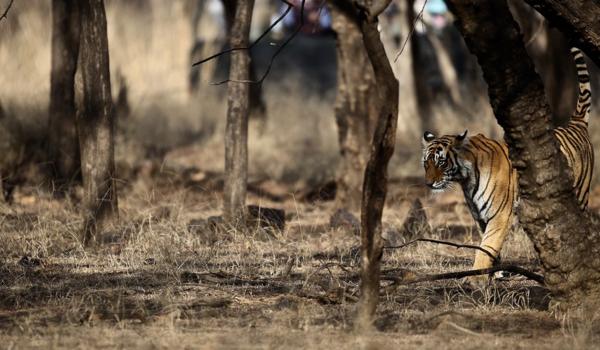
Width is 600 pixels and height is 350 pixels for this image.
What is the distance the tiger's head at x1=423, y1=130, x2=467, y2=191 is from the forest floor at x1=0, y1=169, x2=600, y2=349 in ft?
2.33

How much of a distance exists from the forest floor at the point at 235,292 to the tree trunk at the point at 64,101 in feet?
4.17

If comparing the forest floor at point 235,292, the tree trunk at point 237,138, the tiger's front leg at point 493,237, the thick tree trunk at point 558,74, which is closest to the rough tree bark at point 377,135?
the forest floor at point 235,292

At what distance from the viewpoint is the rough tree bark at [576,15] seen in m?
6.43

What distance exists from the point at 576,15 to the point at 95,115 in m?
4.53

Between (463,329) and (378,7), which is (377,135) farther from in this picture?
(463,329)

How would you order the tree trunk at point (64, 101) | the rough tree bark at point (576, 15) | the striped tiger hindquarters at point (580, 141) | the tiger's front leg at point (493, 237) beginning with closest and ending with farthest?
the rough tree bark at point (576, 15), the tiger's front leg at point (493, 237), the striped tiger hindquarters at point (580, 141), the tree trunk at point (64, 101)

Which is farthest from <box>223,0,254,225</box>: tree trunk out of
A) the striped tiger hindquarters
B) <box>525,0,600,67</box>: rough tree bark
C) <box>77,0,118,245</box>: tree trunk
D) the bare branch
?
the bare branch

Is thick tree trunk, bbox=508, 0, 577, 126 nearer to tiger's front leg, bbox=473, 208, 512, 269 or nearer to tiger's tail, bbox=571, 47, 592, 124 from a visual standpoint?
tiger's tail, bbox=571, 47, 592, 124

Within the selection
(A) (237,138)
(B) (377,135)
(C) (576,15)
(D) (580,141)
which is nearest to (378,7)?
(B) (377,135)

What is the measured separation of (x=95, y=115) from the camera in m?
9.45

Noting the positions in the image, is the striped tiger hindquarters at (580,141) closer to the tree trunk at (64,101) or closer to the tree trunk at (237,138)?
the tree trunk at (237,138)

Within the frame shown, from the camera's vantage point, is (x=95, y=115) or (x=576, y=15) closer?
(x=576, y=15)

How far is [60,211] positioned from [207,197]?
261 cm

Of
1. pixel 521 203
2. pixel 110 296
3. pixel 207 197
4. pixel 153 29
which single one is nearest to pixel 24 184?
pixel 207 197
